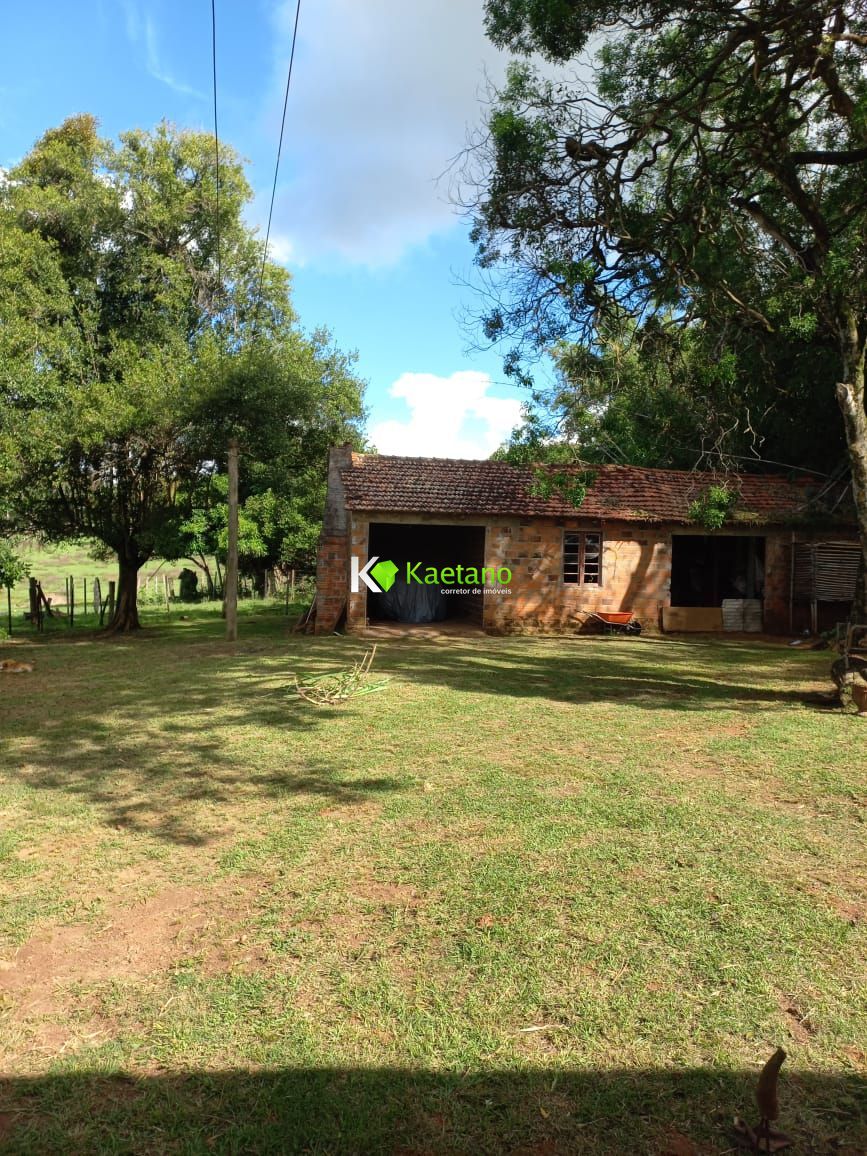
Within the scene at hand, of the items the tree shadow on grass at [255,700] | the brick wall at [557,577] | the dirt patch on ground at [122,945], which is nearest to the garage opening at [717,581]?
the brick wall at [557,577]

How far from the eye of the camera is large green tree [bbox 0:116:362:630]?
17.3 m

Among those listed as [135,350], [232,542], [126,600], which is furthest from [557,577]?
[135,350]

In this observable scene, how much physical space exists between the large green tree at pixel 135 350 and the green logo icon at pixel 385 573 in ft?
12.0

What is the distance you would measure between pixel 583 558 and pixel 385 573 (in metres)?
5.44

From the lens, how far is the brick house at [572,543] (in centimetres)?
1742

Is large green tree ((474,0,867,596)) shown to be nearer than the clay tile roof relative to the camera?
Yes

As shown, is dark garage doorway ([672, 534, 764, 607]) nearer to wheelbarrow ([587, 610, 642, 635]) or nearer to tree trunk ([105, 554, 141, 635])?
wheelbarrow ([587, 610, 642, 635])

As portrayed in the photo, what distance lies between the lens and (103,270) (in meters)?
24.7

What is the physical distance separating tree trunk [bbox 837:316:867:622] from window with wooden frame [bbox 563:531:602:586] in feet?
27.3

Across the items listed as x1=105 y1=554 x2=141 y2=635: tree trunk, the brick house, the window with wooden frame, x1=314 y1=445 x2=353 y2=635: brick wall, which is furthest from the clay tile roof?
x1=105 y1=554 x2=141 y2=635: tree trunk

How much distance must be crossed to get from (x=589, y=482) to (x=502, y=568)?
6.23 meters

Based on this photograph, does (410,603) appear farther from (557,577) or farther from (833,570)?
(833,570)

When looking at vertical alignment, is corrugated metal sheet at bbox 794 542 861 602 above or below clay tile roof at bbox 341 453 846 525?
below

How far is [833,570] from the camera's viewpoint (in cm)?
1850
